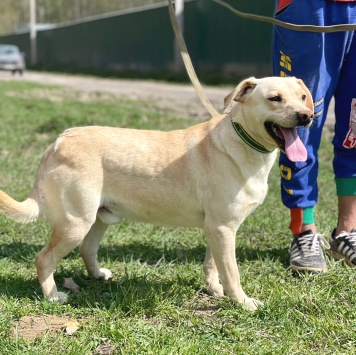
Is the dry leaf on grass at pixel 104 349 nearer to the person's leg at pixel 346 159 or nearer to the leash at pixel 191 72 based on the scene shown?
the leash at pixel 191 72

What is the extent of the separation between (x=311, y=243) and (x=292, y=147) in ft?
3.18

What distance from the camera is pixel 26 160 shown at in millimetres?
6328

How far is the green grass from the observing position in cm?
253

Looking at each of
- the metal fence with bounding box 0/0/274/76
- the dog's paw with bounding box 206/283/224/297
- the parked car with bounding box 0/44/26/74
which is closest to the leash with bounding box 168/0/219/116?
the dog's paw with bounding box 206/283/224/297

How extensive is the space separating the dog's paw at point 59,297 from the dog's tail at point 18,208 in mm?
410

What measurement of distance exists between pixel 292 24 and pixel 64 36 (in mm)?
35302

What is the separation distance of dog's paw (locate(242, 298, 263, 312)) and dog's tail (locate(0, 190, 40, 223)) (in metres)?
1.15

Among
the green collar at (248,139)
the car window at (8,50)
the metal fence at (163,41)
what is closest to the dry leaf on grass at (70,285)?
the green collar at (248,139)

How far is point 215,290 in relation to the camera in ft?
10.3

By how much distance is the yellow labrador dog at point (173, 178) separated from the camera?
115 inches

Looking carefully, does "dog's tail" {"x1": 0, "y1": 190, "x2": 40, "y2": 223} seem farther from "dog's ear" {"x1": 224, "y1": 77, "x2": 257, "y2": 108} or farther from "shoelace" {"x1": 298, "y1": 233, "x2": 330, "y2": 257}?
"shoelace" {"x1": 298, "y1": 233, "x2": 330, "y2": 257}

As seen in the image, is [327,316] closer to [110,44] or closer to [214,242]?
[214,242]

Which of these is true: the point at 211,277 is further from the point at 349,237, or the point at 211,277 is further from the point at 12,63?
the point at 12,63

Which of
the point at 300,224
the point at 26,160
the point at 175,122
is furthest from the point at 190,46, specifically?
the point at 300,224
